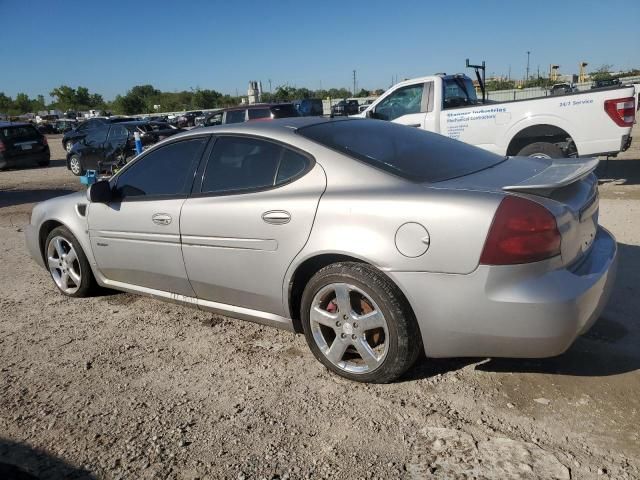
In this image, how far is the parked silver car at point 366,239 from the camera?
2586 millimetres

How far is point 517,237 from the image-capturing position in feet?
8.33

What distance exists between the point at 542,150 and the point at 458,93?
2287 millimetres

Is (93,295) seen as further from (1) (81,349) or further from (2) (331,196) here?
(2) (331,196)

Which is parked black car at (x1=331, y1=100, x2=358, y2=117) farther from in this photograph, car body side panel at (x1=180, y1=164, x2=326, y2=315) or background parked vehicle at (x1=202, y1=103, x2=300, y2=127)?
car body side panel at (x1=180, y1=164, x2=326, y2=315)

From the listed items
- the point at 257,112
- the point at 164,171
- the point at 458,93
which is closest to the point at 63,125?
the point at 257,112

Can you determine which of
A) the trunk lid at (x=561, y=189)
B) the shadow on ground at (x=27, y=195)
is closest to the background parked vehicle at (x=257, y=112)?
the shadow on ground at (x=27, y=195)

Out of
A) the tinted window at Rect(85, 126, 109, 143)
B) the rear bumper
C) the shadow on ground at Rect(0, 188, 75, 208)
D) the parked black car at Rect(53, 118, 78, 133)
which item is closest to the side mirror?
the rear bumper

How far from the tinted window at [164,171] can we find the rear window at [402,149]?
91cm

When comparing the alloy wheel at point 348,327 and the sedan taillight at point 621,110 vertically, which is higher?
the sedan taillight at point 621,110

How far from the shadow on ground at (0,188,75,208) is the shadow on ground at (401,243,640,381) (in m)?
10.4

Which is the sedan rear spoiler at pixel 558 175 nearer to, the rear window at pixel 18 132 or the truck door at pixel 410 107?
the truck door at pixel 410 107

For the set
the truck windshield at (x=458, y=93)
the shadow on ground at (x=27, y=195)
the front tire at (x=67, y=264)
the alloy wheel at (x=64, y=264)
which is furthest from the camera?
the shadow on ground at (x=27, y=195)

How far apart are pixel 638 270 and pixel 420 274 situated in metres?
2.98

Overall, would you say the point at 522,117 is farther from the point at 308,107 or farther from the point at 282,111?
the point at 308,107
